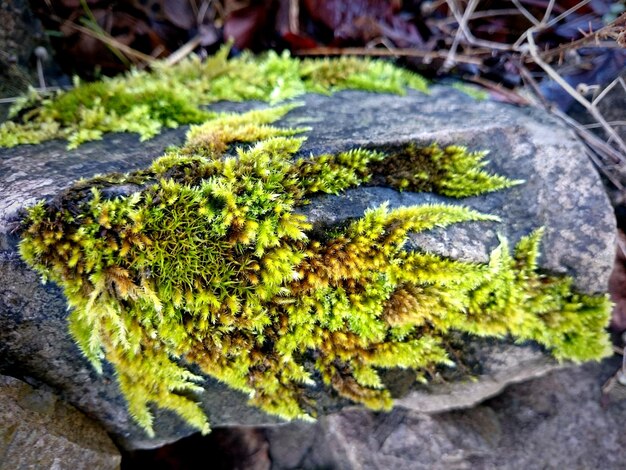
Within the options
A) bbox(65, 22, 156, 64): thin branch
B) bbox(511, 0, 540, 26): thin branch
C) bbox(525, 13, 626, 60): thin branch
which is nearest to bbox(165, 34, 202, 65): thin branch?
bbox(65, 22, 156, 64): thin branch

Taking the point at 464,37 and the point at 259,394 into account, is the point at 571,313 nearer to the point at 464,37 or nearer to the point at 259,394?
the point at 259,394

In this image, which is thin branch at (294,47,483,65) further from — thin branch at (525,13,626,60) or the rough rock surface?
the rough rock surface

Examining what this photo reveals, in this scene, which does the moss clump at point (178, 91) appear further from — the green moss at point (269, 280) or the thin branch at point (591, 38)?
the thin branch at point (591, 38)

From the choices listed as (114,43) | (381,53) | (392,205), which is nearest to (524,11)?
(381,53)

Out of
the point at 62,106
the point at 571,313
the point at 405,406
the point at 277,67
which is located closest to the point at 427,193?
the point at 571,313

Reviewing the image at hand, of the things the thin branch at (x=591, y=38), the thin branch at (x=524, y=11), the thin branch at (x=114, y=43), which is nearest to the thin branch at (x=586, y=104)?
the thin branch at (x=591, y=38)
